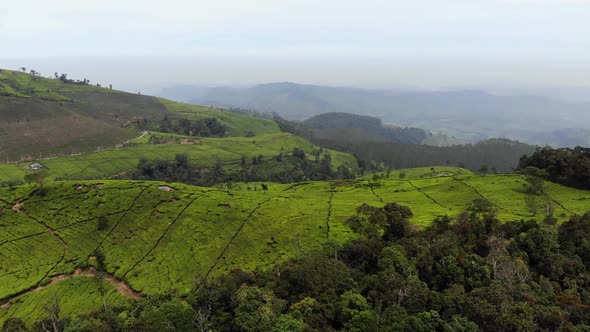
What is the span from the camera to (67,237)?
276 feet

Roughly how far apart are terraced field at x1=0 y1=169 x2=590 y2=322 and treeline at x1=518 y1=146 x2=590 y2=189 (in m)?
4.34

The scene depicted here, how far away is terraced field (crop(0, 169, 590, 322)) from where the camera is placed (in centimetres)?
7000

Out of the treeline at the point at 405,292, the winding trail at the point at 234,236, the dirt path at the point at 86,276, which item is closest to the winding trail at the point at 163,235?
the dirt path at the point at 86,276

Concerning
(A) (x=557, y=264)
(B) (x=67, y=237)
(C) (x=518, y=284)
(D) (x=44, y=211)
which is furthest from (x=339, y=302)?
(D) (x=44, y=211)

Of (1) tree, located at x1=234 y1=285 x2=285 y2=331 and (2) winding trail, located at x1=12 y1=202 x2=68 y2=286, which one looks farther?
(2) winding trail, located at x1=12 y1=202 x2=68 y2=286

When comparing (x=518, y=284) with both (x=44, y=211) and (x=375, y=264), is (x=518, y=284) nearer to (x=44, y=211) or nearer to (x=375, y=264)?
(x=375, y=264)

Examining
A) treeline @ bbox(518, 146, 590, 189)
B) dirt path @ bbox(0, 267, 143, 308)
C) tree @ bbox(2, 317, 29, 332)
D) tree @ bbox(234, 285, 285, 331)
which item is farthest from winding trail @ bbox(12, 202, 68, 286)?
treeline @ bbox(518, 146, 590, 189)

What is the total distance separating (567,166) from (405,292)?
82398 mm

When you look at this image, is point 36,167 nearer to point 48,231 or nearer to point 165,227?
point 48,231

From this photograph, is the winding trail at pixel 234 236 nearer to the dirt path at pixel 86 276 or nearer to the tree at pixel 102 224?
the dirt path at pixel 86 276

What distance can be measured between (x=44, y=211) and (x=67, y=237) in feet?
45.4

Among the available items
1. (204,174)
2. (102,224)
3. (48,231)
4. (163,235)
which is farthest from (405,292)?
(204,174)

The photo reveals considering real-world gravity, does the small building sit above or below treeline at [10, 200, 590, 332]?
below

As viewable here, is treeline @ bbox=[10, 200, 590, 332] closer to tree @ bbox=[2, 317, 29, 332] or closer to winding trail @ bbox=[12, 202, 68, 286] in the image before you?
tree @ bbox=[2, 317, 29, 332]
